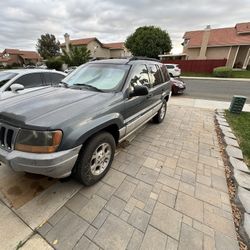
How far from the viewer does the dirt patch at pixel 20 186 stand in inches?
86.3

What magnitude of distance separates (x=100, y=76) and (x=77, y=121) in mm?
1429

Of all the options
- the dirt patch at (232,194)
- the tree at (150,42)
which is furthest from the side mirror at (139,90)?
the tree at (150,42)

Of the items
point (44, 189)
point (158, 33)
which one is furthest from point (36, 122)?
point (158, 33)

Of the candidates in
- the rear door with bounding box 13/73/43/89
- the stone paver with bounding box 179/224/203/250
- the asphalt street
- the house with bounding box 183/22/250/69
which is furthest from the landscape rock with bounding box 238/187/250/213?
the house with bounding box 183/22/250/69

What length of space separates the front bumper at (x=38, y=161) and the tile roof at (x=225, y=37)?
30981 millimetres

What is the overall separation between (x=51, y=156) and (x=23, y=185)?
3.64 ft

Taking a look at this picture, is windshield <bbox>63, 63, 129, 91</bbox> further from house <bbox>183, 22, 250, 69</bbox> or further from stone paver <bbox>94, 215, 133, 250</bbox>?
house <bbox>183, 22, 250, 69</bbox>

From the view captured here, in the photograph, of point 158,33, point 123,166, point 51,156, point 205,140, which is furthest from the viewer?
point 158,33

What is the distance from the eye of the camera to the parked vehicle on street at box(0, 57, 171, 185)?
5.83 ft

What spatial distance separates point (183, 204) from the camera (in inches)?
89.6

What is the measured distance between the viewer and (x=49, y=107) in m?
2.09

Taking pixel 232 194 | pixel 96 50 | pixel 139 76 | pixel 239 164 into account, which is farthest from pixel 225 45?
pixel 96 50

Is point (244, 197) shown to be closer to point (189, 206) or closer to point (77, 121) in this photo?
point (189, 206)

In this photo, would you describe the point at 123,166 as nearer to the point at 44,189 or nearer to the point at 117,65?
the point at 44,189
